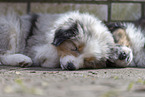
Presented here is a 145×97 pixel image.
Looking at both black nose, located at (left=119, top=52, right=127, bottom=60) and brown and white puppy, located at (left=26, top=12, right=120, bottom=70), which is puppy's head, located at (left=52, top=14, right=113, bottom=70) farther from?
black nose, located at (left=119, top=52, right=127, bottom=60)

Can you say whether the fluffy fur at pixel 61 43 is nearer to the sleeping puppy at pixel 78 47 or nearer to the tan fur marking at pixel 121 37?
the sleeping puppy at pixel 78 47

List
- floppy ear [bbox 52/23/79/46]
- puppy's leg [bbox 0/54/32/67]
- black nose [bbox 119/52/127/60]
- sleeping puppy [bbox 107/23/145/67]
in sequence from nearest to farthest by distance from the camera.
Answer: floppy ear [bbox 52/23/79/46]
black nose [bbox 119/52/127/60]
puppy's leg [bbox 0/54/32/67]
sleeping puppy [bbox 107/23/145/67]

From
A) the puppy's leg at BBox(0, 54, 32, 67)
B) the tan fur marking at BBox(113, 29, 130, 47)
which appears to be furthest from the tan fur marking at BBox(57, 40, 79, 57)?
the tan fur marking at BBox(113, 29, 130, 47)

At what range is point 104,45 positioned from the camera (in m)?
3.17

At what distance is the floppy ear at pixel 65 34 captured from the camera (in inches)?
119

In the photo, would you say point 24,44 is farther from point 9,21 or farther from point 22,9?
point 22,9

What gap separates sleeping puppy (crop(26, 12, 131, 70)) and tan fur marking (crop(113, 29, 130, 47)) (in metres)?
0.29

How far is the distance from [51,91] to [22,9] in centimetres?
425

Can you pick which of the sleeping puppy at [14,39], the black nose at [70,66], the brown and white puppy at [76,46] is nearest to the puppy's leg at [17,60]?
the sleeping puppy at [14,39]

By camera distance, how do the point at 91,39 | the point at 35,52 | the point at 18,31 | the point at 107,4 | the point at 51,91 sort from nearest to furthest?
the point at 51,91, the point at 91,39, the point at 35,52, the point at 18,31, the point at 107,4

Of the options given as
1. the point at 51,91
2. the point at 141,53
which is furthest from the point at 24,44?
the point at 51,91

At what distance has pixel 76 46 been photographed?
9.93 ft

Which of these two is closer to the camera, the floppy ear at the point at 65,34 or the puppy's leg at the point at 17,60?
the floppy ear at the point at 65,34

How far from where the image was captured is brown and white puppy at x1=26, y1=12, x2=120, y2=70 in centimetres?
297
